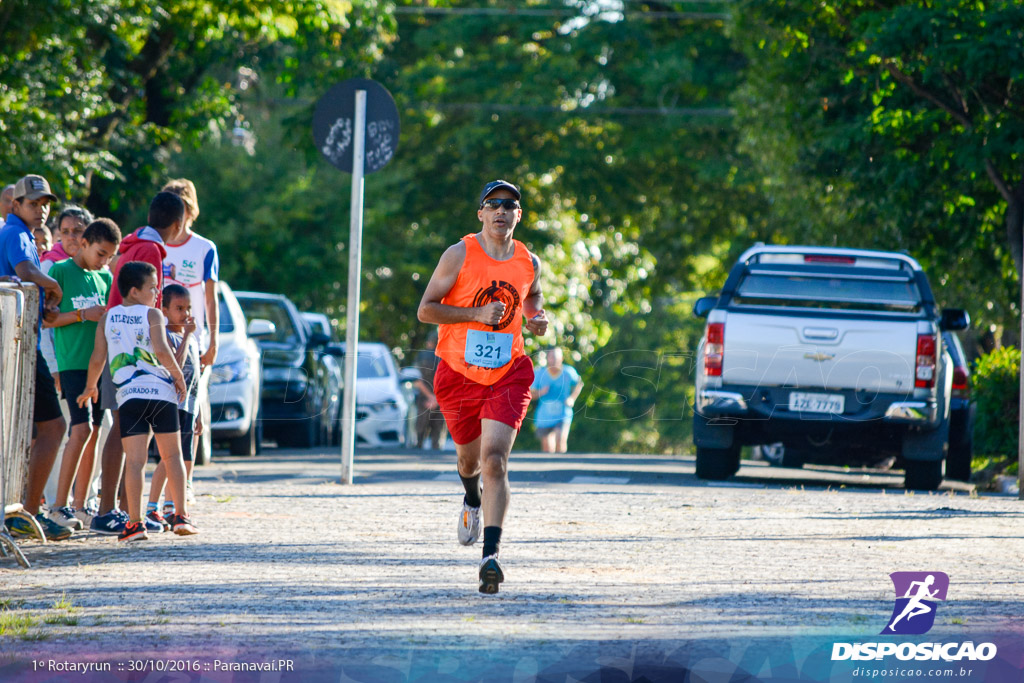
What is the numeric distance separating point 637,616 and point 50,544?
3581 mm

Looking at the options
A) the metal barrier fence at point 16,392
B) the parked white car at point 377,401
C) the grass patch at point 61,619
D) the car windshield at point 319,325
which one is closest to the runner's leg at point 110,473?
the metal barrier fence at point 16,392

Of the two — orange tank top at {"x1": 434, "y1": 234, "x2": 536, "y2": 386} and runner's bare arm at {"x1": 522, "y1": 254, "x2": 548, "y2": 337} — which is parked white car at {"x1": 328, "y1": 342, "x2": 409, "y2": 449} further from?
orange tank top at {"x1": 434, "y1": 234, "x2": 536, "y2": 386}

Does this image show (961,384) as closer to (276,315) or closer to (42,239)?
(276,315)

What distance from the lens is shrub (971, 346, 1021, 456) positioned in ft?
51.5

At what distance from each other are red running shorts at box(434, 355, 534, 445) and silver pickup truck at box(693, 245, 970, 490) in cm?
555

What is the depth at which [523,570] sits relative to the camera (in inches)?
281

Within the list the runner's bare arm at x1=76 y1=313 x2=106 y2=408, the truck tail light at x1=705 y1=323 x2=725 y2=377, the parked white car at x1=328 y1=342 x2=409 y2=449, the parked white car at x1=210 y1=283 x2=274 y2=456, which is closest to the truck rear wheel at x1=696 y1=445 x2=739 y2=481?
the truck tail light at x1=705 y1=323 x2=725 y2=377

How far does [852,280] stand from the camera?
1313cm

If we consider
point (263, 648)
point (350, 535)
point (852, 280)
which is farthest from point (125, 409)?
point (852, 280)

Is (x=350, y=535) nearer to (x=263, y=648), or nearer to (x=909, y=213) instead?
(x=263, y=648)

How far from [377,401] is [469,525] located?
57.0 feet

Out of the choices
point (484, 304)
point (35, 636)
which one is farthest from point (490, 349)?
point (35, 636)

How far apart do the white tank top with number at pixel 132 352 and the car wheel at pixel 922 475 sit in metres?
7.42

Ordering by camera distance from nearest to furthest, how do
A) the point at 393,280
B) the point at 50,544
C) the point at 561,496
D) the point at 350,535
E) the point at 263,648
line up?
the point at 263,648
the point at 50,544
the point at 350,535
the point at 561,496
the point at 393,280
